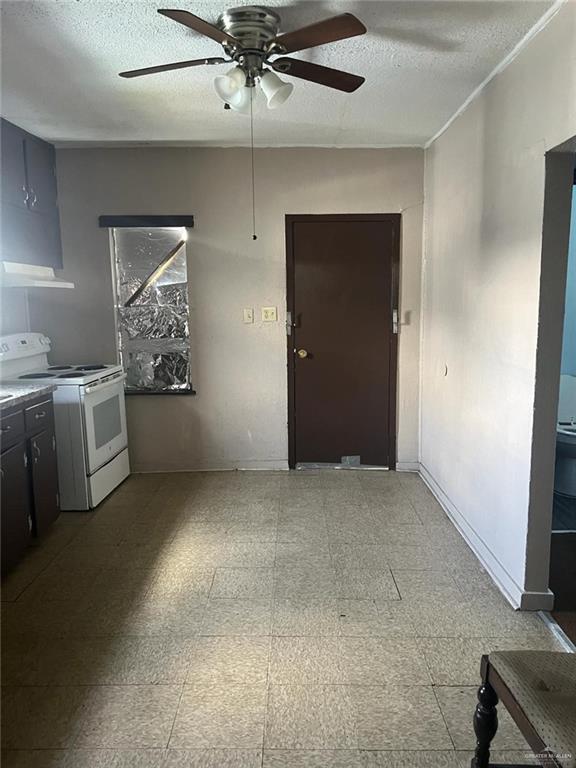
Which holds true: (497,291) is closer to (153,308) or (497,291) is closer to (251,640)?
(251,640)

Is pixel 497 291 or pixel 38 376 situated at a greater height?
pixel 497 291

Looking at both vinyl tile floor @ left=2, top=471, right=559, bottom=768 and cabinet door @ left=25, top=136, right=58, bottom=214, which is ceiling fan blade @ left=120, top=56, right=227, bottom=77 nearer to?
cabinet door @ left=25, top=136, right=58, bottom=214

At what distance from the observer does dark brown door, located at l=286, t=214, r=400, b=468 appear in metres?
3.79

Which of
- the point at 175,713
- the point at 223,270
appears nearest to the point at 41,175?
the point at 223,270

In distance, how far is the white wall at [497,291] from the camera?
6.56ft

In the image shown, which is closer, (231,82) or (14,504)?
(231,82)

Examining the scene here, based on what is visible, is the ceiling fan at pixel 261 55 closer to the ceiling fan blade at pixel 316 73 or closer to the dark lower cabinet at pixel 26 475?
the ceiling fan blade at pixel 316 73

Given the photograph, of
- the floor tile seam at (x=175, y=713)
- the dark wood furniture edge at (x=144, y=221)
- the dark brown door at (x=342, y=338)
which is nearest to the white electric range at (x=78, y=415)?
the dark wood furniture edge at (x=144, y=221)

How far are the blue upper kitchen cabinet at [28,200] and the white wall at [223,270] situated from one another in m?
0.14

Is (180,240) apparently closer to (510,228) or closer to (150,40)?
(150,40)

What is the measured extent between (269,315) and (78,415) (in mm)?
1585

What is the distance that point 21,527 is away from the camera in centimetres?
259

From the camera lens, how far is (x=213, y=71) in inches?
94.7

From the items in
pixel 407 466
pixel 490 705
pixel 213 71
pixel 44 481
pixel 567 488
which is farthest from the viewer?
pixel 407 466
